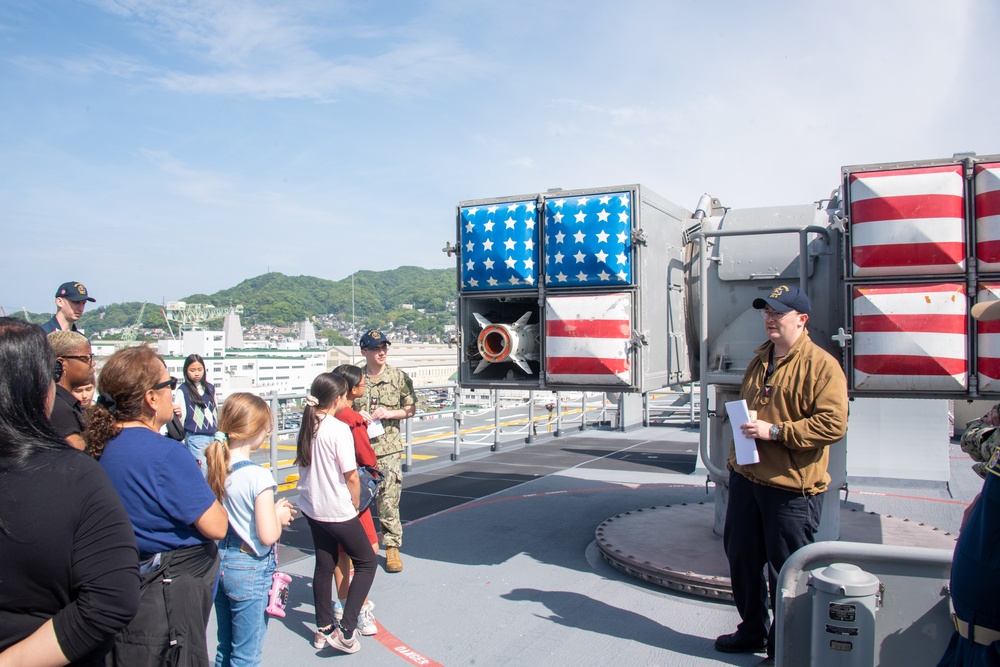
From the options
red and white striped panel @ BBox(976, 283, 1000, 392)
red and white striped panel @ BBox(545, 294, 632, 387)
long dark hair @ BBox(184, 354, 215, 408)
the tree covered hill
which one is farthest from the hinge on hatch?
the tree covered hill

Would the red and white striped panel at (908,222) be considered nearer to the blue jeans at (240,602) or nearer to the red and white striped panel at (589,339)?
the red and white striped panel at (589,339)

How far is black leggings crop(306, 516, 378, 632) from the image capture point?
4.27 m

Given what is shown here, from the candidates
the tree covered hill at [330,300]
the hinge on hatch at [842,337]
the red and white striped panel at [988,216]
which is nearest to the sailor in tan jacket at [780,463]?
the hinge on hatch at [842,337]

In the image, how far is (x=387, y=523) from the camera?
5.77 meters

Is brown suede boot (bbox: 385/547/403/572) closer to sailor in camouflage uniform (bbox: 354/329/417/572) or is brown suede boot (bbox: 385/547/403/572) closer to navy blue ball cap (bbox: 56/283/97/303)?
sailor in camouflage uniform (bbox: 354/329/417/572)

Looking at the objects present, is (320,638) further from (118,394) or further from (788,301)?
(788,301)

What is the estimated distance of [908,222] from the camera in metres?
4.41

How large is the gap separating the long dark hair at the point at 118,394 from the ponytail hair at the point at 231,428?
0.70 metres

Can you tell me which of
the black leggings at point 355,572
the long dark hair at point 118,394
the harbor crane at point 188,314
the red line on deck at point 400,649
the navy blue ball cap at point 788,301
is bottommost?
the red line on deck at point 400,649

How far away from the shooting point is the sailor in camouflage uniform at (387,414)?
578cm

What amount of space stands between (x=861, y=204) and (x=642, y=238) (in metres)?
1.39

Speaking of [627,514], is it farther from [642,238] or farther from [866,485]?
[866,485]

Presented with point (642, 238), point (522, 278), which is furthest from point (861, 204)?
point (522, 278)

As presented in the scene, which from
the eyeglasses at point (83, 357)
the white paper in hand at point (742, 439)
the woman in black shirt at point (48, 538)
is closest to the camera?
the woman in black shirt at point (48, 538)
